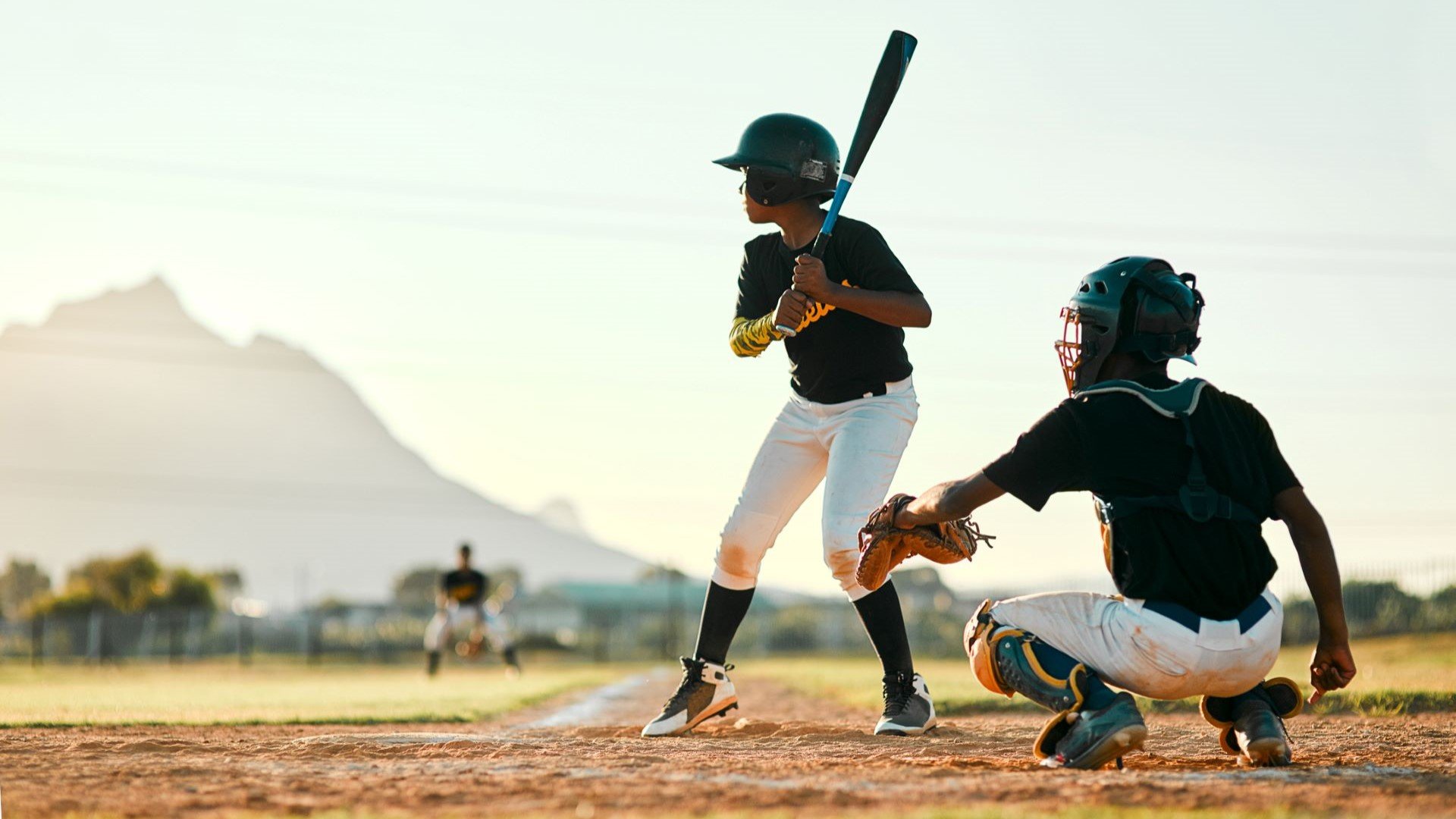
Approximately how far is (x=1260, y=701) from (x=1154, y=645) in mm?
643

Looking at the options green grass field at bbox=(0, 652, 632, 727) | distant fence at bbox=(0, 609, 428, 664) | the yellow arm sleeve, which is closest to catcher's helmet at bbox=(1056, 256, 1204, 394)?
the yellow arm sleeve

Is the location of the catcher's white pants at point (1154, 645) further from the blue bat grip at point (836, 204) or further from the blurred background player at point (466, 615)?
the blurred background player at point (466, 615)

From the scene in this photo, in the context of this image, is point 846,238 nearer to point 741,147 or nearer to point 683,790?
point 741,147

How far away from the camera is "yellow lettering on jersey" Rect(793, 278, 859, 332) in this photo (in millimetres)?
5930

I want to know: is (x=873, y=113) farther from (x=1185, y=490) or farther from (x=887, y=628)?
(x=1185, y=490)

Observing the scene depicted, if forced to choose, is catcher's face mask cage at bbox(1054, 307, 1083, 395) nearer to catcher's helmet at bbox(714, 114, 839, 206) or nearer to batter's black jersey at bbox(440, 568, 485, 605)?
catcher's helmet at bbox(714, 114, 839, 206)

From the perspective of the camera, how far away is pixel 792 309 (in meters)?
5.86

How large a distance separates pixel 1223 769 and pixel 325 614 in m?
93.0

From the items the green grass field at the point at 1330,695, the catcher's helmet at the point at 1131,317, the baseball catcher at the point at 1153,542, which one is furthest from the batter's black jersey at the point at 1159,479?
the green grass field at the point at 1330,695

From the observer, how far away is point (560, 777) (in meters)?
4.14

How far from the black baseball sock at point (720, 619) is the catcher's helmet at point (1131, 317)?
2280mm

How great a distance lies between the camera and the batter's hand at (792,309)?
5.85 meters

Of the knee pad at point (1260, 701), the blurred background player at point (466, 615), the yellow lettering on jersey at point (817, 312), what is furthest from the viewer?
the blurred background player at point (466, 615)

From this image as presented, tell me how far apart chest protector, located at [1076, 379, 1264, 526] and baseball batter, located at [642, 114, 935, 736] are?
1.62 meters
